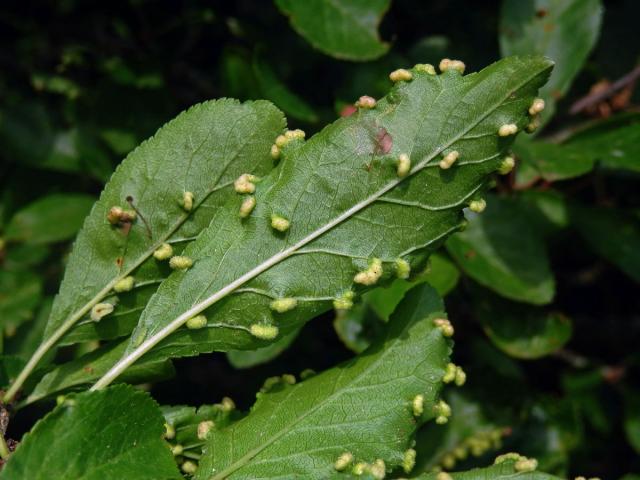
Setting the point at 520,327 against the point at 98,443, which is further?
the point at 520,327

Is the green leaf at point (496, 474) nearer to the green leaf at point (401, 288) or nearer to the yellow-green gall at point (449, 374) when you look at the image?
the yellow-green gall at point (449, 374)

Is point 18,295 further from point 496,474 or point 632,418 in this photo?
point 632,418

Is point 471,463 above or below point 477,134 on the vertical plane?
below

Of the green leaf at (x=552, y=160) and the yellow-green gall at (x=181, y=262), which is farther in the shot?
the green leaf at (x=552, y=160)

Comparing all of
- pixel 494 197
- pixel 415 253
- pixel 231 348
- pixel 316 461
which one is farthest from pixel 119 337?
pixel 494 197

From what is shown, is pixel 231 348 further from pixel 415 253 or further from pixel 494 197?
pixel 494 197

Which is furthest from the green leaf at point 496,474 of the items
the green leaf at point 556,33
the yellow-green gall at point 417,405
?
the green leaf at point 556,33

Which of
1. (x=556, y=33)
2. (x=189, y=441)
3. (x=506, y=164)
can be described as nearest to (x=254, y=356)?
(x=189, y=441)
